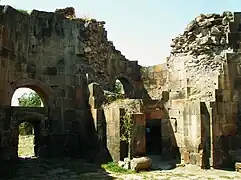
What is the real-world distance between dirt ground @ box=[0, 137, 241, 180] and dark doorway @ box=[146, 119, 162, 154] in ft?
10.7

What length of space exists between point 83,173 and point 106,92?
13.7 ft

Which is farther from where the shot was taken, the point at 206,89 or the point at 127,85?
the point at 127,85

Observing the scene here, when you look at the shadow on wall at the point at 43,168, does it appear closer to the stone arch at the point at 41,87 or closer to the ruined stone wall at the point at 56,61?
the ruined stone wall at the point at 56,61

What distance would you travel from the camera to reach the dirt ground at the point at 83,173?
884 centimetres

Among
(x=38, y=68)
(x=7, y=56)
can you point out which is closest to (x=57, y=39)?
(x=38, y=68)

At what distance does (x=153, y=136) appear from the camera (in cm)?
1392

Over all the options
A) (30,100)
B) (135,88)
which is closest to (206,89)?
(135,88)

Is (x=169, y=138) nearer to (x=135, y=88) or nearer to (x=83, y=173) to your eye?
(x=83, y=173)

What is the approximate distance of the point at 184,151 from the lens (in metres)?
10.6

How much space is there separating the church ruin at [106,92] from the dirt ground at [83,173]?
0.70 meters

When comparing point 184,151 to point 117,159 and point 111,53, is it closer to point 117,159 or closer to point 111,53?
point 117,159

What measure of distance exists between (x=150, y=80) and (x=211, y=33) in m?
6.65

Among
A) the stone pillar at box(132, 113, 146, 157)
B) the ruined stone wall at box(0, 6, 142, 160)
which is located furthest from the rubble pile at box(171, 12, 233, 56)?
the ruined stone wall at box(0, 6, 142, 160)

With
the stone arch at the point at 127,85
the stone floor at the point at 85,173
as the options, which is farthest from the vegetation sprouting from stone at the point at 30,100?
the stone floor at the point at 85,173
